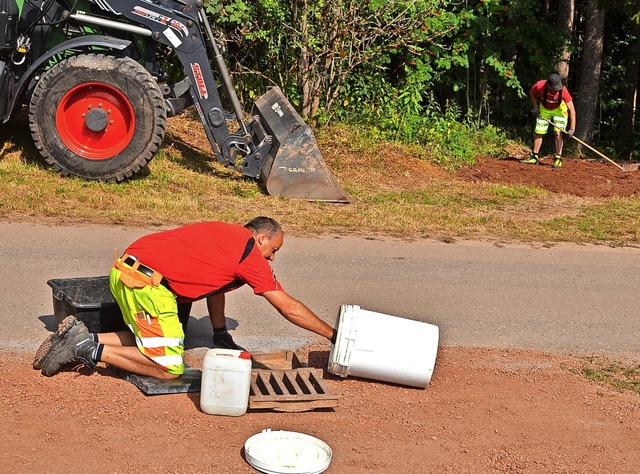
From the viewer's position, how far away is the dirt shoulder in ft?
17.6

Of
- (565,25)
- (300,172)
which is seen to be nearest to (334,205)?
(300,172)

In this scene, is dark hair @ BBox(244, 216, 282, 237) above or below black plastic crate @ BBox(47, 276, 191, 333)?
above

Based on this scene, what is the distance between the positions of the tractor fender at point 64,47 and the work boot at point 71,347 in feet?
19.6

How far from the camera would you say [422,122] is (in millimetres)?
16234

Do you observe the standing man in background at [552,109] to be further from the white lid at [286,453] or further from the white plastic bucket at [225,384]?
the white lid at [286,453]

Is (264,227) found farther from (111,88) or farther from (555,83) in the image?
(555,83)

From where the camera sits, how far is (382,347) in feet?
21.0

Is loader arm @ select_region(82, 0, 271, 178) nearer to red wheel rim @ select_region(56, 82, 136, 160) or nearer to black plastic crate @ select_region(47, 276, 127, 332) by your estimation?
red wheel rim @ select_region(56, 82, 136, 160)

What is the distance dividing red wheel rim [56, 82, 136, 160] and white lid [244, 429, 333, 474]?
267 inches

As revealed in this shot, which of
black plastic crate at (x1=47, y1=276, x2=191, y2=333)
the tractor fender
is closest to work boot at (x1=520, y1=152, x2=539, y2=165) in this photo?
the tractor fender

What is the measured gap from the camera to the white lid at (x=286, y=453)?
17.0 ft

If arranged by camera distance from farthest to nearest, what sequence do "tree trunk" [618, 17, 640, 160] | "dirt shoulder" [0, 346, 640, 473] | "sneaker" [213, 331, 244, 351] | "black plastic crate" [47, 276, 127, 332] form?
"tree trunk" [618, 17, 640, 160], "sneaker" [213, 331, 244, 351], "black plastic crate" [47, 276, 127, 332], "dirt shoulder" [0, 346, 640, 473]

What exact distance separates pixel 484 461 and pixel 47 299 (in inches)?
157

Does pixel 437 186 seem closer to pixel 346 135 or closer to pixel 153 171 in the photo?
pixel 346 135
